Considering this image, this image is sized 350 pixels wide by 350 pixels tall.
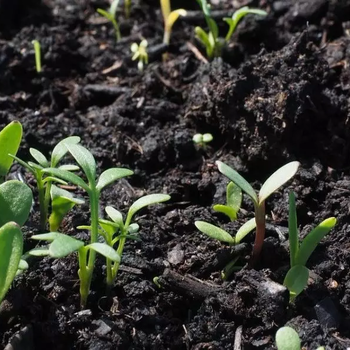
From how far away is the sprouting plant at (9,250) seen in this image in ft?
4.15

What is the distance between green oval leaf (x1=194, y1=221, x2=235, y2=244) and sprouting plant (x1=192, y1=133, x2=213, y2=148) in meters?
0.54

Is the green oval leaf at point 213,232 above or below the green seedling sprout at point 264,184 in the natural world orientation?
below

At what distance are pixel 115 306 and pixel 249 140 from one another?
76cm

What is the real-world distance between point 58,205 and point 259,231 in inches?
20.5

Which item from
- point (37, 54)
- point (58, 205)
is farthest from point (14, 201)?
point (37, 54)

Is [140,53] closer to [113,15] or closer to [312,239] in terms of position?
[113,15]

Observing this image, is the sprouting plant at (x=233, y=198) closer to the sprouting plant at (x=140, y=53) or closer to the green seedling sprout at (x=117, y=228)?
the green seedling sprout at (x=117, y=228)

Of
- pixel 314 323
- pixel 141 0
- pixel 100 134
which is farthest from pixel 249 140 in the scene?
pixel 141 0

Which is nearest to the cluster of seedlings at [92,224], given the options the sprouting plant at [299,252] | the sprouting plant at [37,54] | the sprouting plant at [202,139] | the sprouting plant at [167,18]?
the sprouting plant at [299,252]

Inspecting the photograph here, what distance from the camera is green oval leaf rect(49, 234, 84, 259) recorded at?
1.21 m

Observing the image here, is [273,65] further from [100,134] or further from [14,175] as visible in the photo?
[14,175]

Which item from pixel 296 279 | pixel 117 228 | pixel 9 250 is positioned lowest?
pixel 296 279

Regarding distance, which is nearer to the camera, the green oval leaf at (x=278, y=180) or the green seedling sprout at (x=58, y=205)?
the green oval leaf at (x=278, y=180)

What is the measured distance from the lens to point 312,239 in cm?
145
